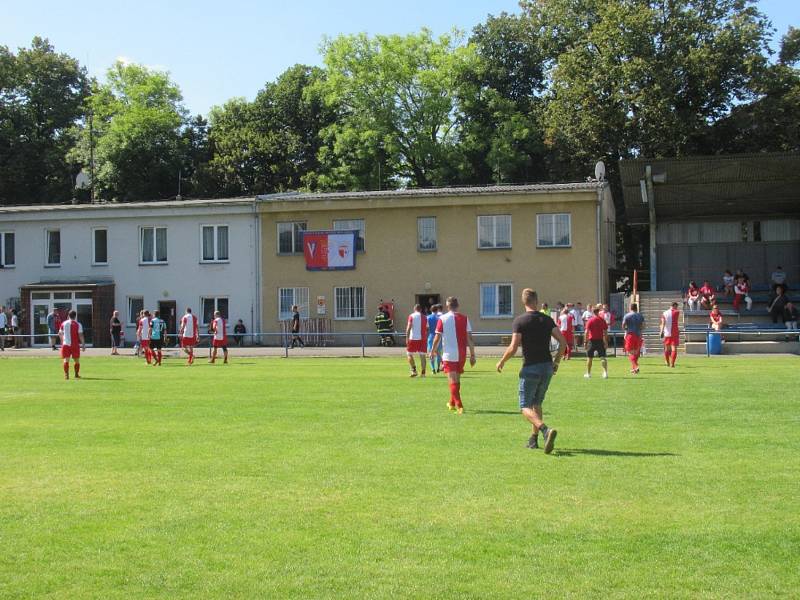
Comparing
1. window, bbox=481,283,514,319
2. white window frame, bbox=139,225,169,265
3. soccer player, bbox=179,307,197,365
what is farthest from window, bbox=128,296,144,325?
window, bbox=481,283,514,319

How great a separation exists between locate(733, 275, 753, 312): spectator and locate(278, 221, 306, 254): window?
2035 centimetres

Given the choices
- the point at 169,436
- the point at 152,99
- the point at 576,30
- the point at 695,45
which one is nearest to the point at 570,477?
the point at 169,436

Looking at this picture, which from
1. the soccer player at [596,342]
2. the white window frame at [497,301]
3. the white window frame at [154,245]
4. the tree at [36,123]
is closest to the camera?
the soccer player at [596,342]

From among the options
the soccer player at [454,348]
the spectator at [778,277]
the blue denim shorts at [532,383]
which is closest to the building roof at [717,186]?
the spectator at [778,277]

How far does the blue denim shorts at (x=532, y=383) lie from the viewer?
1248 cm

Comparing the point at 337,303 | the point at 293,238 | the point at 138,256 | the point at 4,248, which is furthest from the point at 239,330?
the point at 4,248

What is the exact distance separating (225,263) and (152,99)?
119 feet

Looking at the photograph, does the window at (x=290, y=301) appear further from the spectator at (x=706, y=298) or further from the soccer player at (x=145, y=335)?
the spectator at (x=706, y=298)

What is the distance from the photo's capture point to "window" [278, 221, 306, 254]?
161 feet

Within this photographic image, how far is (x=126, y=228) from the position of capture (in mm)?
50906

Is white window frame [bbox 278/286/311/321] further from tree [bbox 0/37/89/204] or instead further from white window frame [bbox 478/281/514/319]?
tree [bbox 0/37/89/204]

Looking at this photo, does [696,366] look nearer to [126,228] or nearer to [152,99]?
[126,228]

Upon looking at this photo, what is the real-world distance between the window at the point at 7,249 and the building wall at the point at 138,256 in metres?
0.35

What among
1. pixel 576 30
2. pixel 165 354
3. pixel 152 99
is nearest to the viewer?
pixel 165 354
